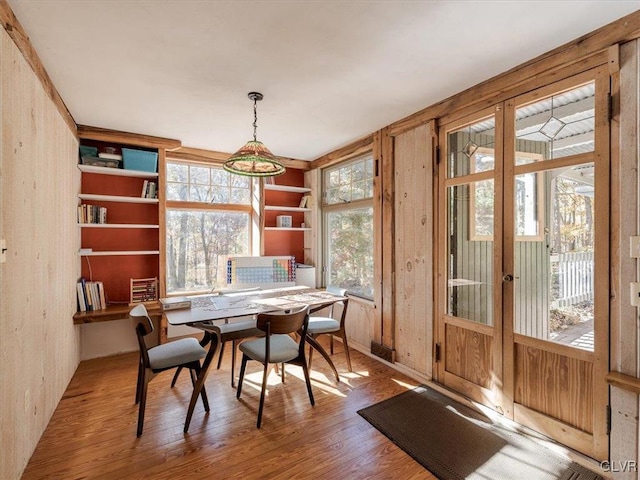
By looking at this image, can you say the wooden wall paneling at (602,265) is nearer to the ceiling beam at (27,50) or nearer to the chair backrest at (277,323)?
the chair backrest at (277,323)

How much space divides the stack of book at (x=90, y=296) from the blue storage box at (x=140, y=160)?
138 cm

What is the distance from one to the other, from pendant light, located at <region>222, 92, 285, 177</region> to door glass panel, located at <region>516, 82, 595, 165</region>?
187cm

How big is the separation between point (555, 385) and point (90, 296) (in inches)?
168

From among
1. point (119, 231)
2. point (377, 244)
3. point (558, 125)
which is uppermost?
point (558, 125)

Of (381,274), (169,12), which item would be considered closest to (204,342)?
(381,274)

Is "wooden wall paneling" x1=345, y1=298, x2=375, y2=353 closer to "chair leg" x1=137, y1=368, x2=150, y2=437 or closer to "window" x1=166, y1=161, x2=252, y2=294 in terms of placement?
"window" x1=166, y1=161, x2=252, y2=294

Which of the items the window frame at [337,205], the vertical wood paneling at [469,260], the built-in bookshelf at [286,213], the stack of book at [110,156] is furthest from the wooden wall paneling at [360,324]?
the stack of book at [110,156]

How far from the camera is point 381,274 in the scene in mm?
3422

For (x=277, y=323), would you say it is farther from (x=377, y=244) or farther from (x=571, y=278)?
(x=571, y=278)

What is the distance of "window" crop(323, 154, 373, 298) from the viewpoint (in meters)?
3.82

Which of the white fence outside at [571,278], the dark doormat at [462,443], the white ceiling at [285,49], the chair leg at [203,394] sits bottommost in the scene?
the dark doormat at [462,443]

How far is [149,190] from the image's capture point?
3.70m

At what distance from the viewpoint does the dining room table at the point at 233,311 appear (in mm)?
2237

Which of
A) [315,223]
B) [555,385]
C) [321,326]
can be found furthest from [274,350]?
[315,223]
